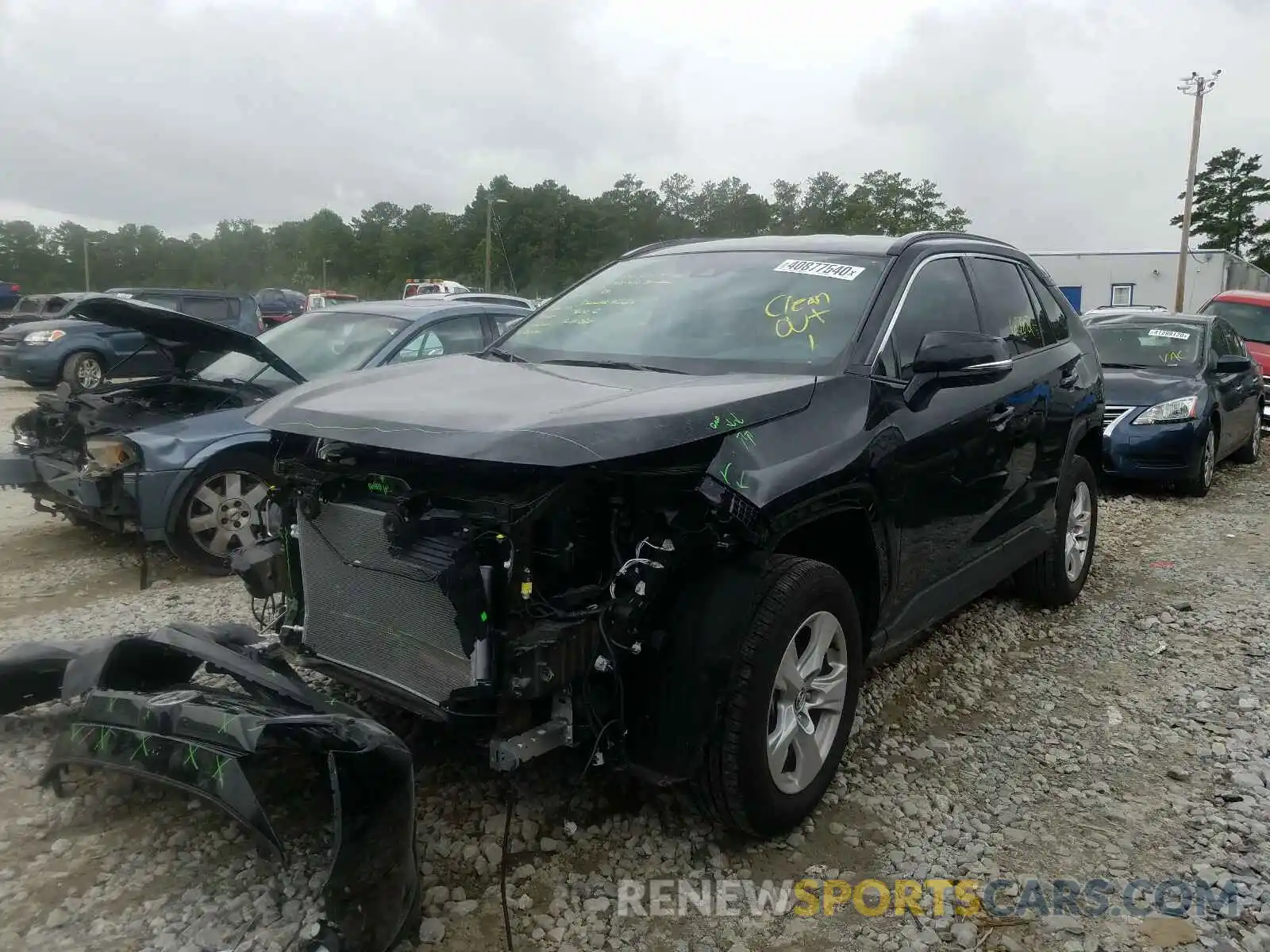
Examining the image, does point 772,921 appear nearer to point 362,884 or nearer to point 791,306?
point 362,884

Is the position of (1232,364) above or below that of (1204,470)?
above

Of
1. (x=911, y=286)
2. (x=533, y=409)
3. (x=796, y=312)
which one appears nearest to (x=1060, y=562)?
(x=911, y=286)

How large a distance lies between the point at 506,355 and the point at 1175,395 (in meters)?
6.88

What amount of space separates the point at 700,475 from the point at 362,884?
1319 mm

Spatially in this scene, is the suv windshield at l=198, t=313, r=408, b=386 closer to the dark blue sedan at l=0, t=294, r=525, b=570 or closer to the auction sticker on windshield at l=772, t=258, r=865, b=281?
the dark blue sedan at l=0, t=294, r=525, b=570

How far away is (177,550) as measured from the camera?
5.40m

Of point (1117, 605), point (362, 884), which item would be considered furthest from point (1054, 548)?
point (362, 884)

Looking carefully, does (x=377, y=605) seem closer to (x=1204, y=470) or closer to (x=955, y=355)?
(x=955, y=355)

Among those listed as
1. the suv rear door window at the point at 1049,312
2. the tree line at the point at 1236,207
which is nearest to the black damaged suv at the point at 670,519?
the suv rear door window at the point at 1049,312

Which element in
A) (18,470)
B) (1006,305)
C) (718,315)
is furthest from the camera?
(18,470)

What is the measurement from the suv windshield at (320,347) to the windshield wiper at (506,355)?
2317 millimetres

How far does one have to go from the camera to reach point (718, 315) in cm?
370

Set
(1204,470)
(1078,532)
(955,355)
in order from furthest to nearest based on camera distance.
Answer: (1204,470), (1078,532), (955,355)

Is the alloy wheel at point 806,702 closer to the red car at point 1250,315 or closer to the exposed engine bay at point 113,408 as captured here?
the exposed engine bay at point 113,408
